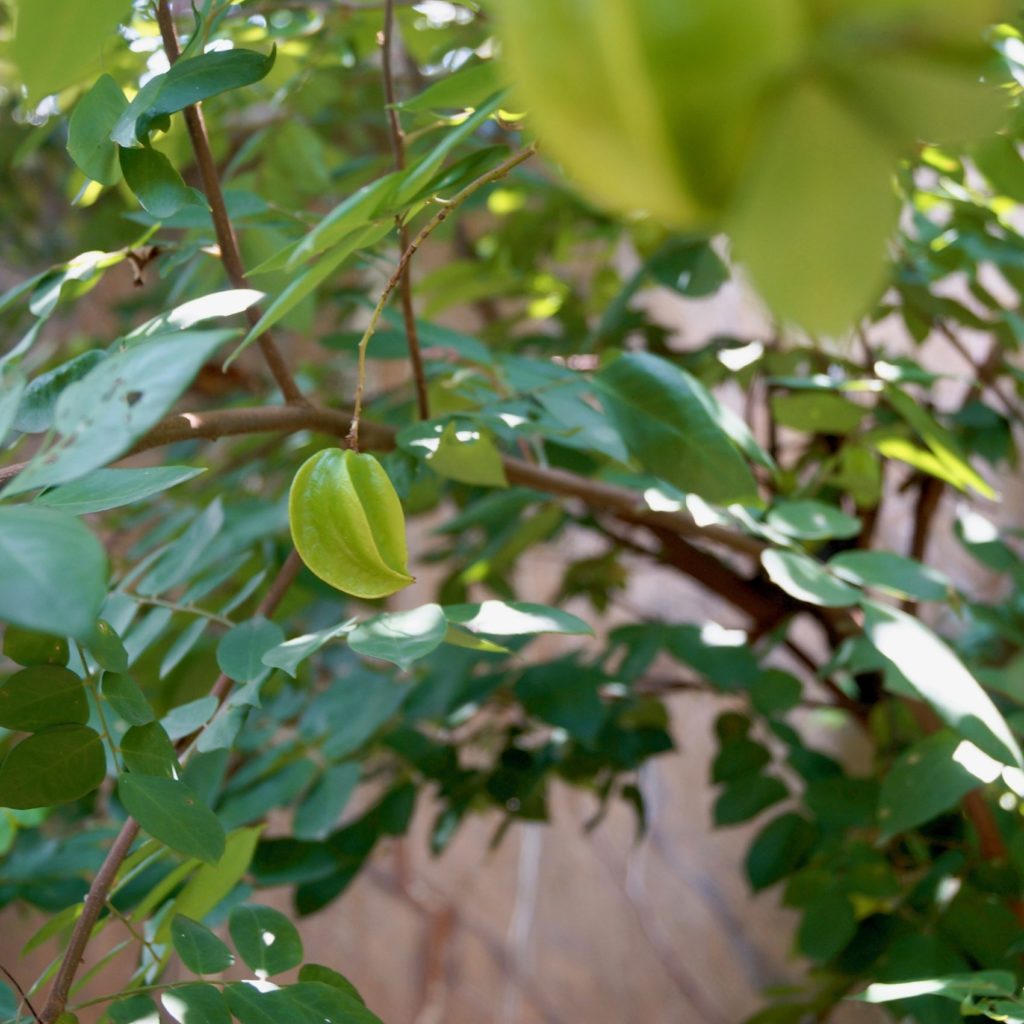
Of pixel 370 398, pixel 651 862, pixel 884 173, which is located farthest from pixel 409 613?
pixel 651 862

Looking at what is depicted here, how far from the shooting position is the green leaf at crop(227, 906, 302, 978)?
0.44 meters

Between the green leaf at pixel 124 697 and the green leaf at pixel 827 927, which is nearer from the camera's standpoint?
the green leaf at pixel 124 697

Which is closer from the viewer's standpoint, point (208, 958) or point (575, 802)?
point (208, 958)

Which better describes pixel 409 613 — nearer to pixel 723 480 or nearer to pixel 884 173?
pixel 723 480

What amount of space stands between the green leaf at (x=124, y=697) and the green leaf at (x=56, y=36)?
0.21 m

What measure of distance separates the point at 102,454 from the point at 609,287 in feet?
3.43

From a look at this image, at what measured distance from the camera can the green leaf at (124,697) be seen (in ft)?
1.33

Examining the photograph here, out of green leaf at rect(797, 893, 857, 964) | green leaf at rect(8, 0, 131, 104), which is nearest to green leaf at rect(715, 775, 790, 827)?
green leaf at rect(797, 893, 857, 964)

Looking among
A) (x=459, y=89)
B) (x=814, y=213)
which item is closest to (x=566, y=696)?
(x=459, y=89)

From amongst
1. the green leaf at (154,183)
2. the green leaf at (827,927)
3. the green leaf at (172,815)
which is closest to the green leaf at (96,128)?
the green leaf at (154,183)

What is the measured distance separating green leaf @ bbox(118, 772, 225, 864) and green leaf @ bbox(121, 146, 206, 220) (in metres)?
0.20

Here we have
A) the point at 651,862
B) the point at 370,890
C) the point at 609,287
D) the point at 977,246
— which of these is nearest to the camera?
the point at 977,246

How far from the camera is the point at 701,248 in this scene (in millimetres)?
758

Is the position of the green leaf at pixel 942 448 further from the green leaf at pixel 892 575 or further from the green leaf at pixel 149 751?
the green leaf at pixel 149 751
